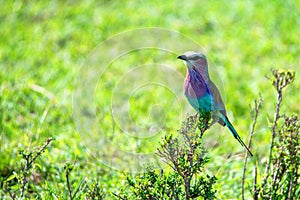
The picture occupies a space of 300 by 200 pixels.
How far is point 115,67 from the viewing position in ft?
18.9

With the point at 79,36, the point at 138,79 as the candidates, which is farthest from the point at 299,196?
the point at 79,36

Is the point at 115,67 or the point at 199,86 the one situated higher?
the point at 115,67

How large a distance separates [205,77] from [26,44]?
384 centimetres

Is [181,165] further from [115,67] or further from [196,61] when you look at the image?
[115,67]

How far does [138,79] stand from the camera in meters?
5.45

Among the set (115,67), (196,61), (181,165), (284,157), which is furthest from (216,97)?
(115,67)

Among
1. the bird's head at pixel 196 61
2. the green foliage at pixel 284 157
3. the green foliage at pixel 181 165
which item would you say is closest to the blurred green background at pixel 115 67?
the green foliage at pixel 284 157

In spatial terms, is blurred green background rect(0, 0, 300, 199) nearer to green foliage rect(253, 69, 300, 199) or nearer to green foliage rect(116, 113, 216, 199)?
green foliage rect(253, 69, 300, 199)

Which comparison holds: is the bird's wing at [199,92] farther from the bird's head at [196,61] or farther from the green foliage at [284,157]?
the green foliage at [284,157]

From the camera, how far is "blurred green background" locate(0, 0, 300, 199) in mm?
3857

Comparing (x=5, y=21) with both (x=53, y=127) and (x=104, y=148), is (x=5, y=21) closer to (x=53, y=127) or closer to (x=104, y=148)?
(x=53, y=127)

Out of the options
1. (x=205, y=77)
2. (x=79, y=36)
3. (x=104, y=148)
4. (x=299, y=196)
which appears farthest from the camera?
(x=79, y=36)

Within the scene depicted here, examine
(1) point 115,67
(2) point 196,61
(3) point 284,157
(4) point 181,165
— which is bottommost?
(4) point 181,165

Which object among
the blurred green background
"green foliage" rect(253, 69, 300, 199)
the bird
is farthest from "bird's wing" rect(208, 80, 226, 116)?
the blurred green background
